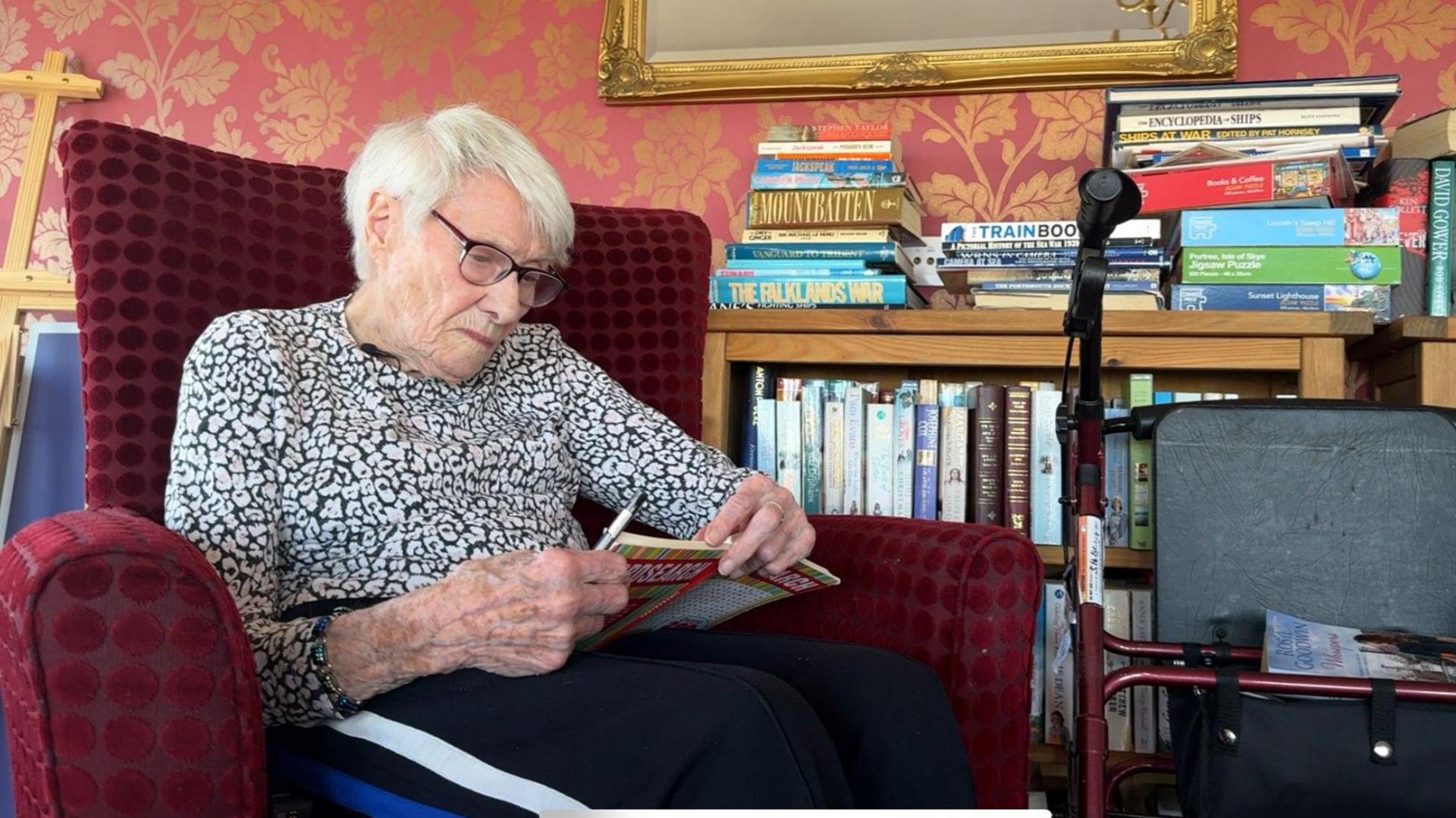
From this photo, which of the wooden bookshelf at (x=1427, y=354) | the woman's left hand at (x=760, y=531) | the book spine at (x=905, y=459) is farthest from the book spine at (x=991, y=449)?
the woman's left hand at (x=760, y=531)

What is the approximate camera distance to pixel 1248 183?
173 cm

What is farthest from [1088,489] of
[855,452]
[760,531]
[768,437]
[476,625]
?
[476,625]

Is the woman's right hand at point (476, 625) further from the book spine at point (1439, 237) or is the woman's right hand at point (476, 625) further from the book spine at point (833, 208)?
the book spine at point (1439, 237)

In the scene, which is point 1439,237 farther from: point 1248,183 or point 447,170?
point 447,170

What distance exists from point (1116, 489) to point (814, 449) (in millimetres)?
471

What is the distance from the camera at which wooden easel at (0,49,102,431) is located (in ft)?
6.68

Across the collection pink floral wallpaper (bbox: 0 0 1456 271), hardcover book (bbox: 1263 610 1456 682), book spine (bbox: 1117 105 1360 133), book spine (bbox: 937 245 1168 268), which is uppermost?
pink floral wallpaper (bbox: 0 0 1456 271)

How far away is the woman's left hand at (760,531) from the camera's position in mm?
1100

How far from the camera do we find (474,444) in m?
1.19

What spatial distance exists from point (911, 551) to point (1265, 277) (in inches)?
33.3

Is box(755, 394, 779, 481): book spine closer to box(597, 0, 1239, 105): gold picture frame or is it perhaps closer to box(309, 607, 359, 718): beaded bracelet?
box(597, 0, 1239, 105): gold picture frame

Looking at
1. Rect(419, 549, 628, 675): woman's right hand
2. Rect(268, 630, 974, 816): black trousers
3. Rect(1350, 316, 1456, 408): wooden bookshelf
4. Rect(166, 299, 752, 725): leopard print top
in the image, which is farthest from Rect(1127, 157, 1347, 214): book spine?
Rect(419, 549, 628, 675): woman's right hand

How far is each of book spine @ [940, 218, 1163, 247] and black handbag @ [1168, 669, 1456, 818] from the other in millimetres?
832

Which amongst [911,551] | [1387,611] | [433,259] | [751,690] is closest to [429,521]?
[433,259]
